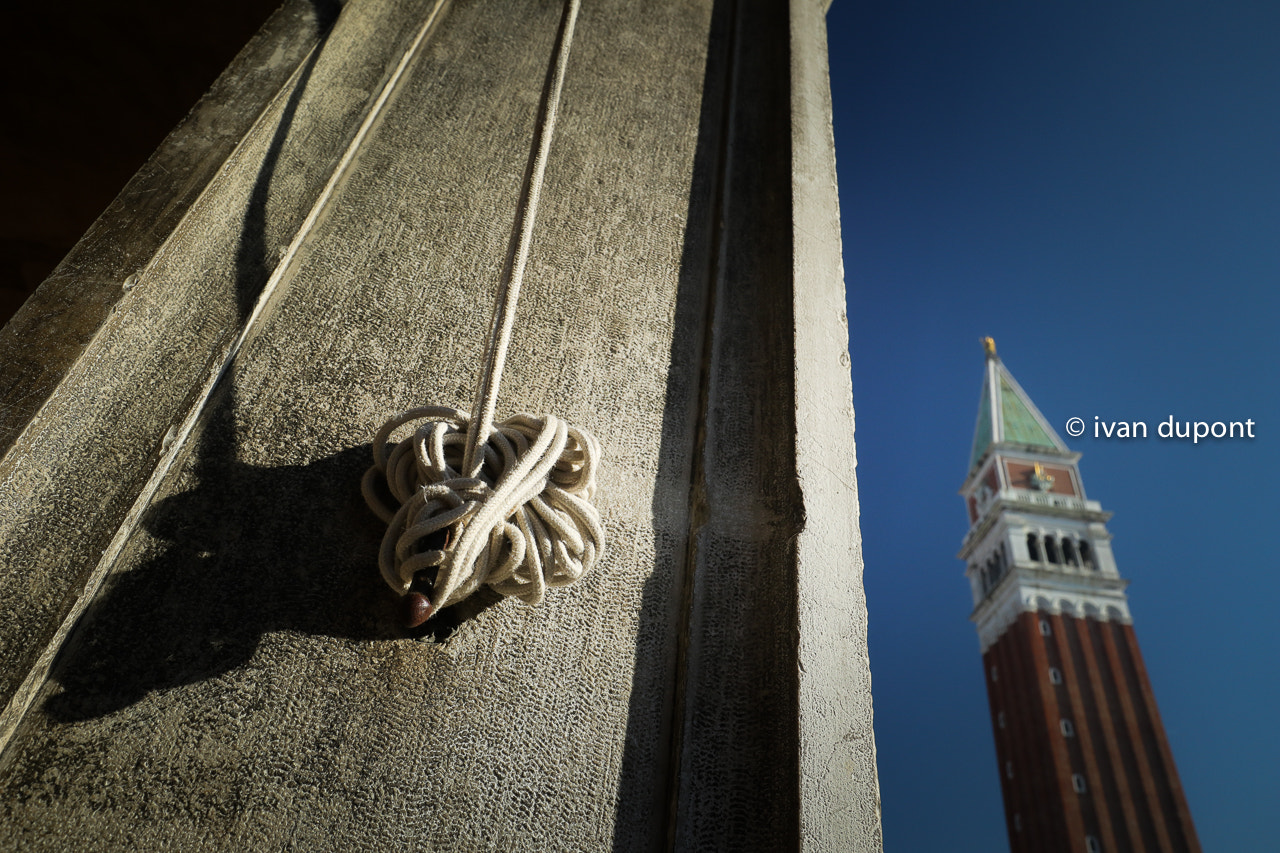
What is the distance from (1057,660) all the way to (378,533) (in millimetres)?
26710

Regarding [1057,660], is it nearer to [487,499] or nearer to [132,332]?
[487,499]

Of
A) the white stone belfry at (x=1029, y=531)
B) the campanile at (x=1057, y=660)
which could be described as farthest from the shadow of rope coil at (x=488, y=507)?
the white stone belfry at (x=1029, y=531)

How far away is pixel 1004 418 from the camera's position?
2834 cm

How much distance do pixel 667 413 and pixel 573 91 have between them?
2.39 feet

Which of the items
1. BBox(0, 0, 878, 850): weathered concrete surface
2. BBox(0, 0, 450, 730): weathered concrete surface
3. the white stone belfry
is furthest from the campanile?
BBox(0, 0, 450, 730): weathered concrete surface

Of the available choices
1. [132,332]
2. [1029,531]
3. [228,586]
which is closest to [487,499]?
[228,586]

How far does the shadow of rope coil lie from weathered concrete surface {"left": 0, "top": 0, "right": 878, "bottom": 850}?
9cm

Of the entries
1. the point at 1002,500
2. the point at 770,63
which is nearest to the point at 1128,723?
the point at 1002,500

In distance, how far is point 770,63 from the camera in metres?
1.61

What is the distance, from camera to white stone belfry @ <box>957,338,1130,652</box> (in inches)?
953

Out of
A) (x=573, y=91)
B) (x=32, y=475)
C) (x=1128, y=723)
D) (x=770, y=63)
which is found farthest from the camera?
(x=1128, y=723)

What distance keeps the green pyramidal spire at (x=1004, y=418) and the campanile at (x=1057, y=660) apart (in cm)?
6

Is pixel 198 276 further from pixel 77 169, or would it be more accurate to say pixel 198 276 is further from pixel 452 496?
pixel 77 169

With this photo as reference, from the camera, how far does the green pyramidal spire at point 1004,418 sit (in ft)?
90.6
